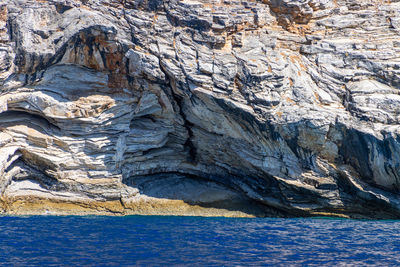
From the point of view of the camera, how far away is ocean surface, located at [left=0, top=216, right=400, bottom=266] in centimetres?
1231

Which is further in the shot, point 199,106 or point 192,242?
point 199,106

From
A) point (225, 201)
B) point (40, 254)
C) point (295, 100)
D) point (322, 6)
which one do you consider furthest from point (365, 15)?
point (40, 254)

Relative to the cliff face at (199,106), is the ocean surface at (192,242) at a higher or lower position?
lower

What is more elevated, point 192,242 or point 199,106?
point 199,106

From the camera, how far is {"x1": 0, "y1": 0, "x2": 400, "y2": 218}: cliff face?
20.3 meters

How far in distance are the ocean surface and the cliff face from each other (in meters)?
2.29

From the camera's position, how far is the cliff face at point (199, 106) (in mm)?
20281

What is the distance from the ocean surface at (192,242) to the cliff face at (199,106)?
2.29 m

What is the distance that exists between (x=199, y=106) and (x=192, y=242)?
8.69 meters

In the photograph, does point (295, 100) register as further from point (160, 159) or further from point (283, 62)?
point (160, 159)

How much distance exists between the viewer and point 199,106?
21516 mm

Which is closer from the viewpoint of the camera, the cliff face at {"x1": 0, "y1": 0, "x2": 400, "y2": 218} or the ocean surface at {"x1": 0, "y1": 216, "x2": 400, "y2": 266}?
the ocean surface at {"x1": 0, "y1": 216, "x2": 400, "y2": 266}

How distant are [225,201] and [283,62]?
823 cm

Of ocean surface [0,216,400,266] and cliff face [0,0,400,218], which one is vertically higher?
cliff face [0,0,400,218]
